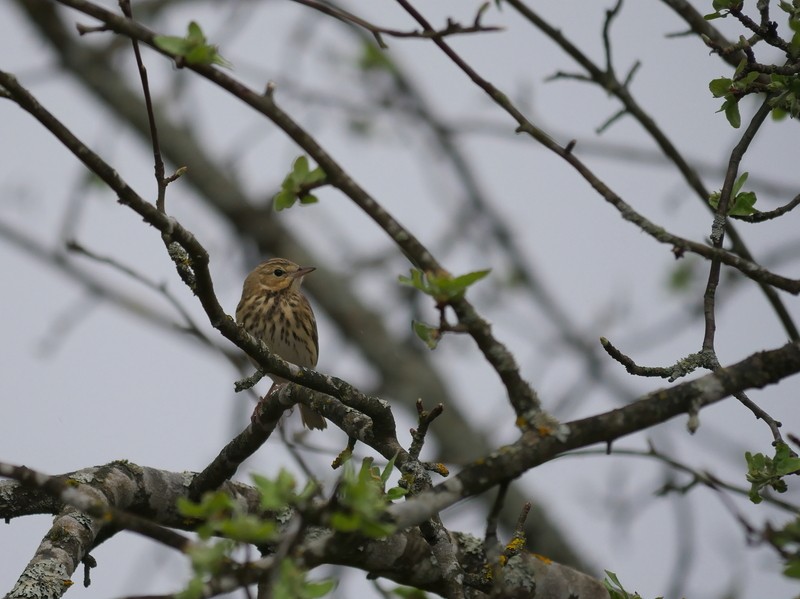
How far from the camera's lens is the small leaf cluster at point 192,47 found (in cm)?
286

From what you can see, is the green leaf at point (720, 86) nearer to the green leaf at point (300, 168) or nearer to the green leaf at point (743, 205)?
the green leaf at point (743, 205)

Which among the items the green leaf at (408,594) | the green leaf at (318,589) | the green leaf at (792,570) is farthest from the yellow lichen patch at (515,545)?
the green leaf at (318,589)

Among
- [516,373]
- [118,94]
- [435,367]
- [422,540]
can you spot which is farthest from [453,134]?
[516,373]

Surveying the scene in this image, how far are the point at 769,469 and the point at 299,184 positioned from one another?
6.35 feet

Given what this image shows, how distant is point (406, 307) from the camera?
494 inches

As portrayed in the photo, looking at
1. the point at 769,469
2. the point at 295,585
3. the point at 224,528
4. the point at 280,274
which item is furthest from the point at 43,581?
the point at 280,274

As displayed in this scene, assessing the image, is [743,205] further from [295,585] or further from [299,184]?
[295,585]

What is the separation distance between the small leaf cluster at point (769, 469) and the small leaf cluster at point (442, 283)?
4.76 feet

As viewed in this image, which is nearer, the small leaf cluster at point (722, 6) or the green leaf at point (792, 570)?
the green leaf at point (792, 570)

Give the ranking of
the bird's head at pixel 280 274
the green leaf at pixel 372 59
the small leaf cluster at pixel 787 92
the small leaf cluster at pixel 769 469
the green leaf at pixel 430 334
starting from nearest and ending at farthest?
the green leaf at pixel 430 334
the small leaf cluster at pixel 769 469
the small leaf cluster at pixel 787 92
the bird's head at pixel 280 274
the green leaf at pixel 372 59

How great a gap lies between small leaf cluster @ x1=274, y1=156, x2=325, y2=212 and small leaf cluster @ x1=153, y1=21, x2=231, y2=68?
1.07ft

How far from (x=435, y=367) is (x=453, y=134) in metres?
3.46

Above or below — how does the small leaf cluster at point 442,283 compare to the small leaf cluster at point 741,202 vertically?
below

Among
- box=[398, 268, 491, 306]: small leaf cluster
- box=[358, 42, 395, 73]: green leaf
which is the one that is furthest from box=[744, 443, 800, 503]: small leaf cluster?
box=[358, 42, 395, 73]: green leaf
